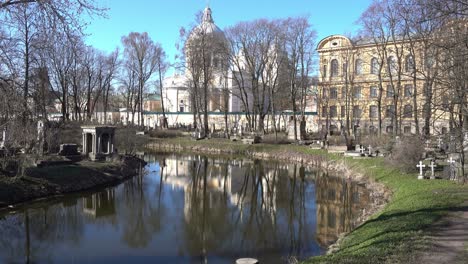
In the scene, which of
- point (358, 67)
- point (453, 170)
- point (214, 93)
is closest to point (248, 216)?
point (453, 170)

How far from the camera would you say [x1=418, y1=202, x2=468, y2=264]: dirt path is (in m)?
7.92

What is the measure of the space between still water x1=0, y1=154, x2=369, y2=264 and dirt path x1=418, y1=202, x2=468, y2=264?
2.98 m

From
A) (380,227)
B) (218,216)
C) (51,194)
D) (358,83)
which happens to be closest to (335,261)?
(380,227)

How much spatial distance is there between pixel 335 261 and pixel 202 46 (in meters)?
38.3

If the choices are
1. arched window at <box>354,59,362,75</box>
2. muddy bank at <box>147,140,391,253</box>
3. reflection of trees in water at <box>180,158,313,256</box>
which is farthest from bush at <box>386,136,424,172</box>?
arched window at <box>354,59,362,75</box>

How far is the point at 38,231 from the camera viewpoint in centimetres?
→ 1340

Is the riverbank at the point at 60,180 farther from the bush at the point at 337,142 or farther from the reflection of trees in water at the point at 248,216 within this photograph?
the bush at the point at 337,142

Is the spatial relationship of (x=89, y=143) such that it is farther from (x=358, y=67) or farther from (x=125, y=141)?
(x=358, y=67)

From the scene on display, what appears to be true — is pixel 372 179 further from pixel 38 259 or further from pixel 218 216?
pixel 38 259

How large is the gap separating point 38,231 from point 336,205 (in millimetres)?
10903

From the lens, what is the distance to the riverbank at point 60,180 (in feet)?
55.0

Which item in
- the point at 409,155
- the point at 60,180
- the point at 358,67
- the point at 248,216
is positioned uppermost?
the point at 358,67

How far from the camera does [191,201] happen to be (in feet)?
60.4

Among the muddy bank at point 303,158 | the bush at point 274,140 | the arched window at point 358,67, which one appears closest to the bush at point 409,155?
the muddy bank at point 303,158
